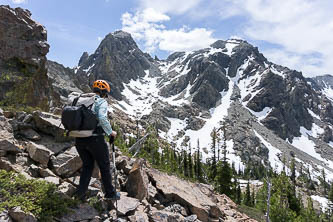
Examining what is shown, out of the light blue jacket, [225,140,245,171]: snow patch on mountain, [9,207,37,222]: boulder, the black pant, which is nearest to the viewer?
[9,207,37,222]: boulder

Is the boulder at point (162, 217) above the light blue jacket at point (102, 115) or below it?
below

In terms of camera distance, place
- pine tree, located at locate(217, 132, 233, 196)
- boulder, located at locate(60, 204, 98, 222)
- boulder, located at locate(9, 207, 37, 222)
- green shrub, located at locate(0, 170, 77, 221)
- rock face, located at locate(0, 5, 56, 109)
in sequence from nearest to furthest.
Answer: boulder, located at locate(9, 207, 37, 222) < green shrub, located at locate(0, 170, 77, 221) < boulder, located at locate(60, 204, 98, 222) < rock face, located at locate(0, 5, 56, 109) < pine tree, located at locate(217, 132, 233, 196)

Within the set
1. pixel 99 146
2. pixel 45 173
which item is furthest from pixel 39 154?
pixel 99 146

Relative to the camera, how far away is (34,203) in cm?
571

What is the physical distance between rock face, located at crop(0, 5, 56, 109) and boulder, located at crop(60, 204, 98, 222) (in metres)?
11.0

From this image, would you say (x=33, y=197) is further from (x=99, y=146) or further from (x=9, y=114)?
(x=9, y=114)

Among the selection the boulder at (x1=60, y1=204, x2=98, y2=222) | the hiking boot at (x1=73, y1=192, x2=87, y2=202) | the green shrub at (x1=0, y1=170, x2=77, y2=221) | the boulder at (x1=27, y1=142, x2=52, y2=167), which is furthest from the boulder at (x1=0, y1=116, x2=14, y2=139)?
the boulder at (x1=60, y1=204, x2=98, y2=222)

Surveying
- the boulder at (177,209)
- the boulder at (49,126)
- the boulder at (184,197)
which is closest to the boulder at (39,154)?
the boulder at (49,126)

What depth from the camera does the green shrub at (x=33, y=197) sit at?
5.36 metres

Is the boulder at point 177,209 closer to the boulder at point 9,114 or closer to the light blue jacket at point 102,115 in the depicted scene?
the light blue jacket at point 102,115

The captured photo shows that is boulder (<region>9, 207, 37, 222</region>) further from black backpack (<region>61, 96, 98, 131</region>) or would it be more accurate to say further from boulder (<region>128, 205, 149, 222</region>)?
boulder (<region>128, 205, 149, 222</region>)

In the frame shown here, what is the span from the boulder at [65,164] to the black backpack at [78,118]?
2.41 metres

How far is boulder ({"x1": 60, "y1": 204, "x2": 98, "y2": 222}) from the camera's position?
581 centimetres

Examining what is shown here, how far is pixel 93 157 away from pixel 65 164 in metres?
1.79
